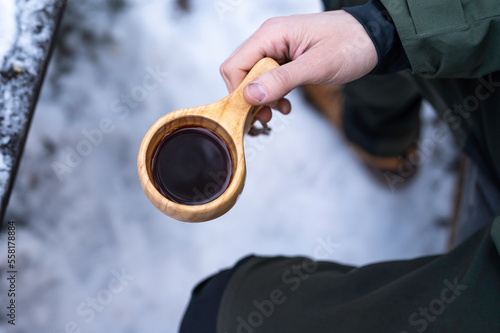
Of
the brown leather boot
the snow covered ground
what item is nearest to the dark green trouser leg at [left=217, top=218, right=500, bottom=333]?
the snow covered ground

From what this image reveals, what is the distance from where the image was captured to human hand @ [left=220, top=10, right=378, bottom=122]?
2.08ft

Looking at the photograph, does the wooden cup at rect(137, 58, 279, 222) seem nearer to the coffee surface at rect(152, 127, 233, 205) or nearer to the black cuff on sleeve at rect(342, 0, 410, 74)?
the coffee surface at rect(152, 127, 233, 205)

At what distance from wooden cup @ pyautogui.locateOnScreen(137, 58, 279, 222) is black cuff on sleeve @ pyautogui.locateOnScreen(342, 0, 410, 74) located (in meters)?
0.17

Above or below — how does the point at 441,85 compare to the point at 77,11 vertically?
below

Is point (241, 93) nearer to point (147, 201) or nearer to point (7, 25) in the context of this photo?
point (7, 25)

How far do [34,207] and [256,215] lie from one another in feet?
2.27

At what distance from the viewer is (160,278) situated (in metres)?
1.32

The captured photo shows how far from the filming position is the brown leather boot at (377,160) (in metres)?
1.47

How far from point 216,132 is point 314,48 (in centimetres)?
20

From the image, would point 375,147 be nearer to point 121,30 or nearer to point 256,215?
point 256,215

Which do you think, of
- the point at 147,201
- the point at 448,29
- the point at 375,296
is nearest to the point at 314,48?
the point at 448,29

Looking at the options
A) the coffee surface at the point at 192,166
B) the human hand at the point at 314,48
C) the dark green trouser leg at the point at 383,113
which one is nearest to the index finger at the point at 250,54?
the human hand at the point at 314,48

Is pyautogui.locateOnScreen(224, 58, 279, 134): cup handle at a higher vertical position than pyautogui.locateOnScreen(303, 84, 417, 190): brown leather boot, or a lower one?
higher

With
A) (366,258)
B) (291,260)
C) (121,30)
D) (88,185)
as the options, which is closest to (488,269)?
(291,260)
